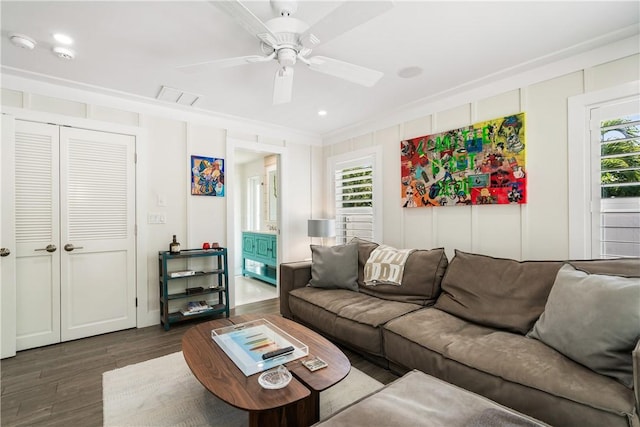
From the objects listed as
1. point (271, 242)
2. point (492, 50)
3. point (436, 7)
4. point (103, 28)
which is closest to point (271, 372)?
point (436, 7)

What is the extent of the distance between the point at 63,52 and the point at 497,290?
12.5 feet

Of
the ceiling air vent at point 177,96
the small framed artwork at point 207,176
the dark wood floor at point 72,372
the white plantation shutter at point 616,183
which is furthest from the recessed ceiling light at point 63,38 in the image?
the white plantation shutter at point 616,183

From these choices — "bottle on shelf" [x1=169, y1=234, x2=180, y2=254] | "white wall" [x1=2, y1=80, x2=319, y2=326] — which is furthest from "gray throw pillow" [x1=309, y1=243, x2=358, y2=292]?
"bottle on shelf" [x1=169, y1=234, x2=180, y2=254]

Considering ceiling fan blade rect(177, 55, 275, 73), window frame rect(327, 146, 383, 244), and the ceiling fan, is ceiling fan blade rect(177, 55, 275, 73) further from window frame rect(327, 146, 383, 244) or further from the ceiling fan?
window frame rect(327, 146, 383, 244)

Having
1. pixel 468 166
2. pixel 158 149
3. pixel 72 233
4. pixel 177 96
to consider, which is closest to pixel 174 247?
pixel 72 233

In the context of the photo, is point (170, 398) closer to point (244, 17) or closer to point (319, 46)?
point (244, 17)

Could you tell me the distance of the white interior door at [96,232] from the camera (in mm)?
2977

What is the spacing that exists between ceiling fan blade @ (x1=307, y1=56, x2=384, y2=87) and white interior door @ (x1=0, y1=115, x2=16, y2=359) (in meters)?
2.84

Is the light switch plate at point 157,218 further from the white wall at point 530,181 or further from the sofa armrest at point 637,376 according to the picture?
the sofa armrest at point 637,376

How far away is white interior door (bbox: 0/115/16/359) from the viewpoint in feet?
8.64

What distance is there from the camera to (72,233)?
118 inches

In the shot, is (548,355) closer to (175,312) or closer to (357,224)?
(357,224)

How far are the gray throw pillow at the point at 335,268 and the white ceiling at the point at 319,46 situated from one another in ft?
5.63

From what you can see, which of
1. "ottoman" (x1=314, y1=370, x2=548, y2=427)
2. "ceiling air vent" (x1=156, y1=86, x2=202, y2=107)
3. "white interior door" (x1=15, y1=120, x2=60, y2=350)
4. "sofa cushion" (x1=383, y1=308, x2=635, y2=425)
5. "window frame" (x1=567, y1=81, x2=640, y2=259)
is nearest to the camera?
"ottoman" (x1=314, y1=370, x2=548, y2=427)
